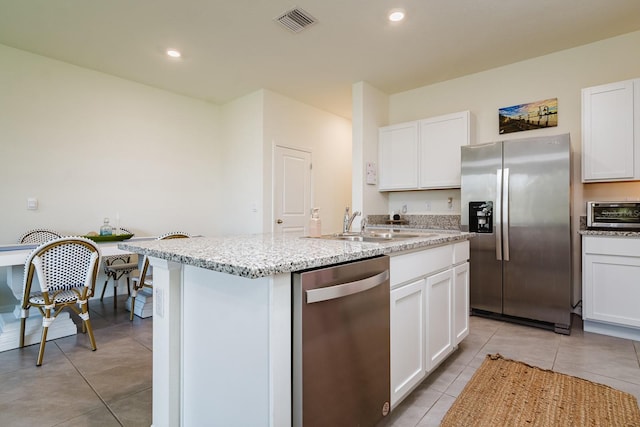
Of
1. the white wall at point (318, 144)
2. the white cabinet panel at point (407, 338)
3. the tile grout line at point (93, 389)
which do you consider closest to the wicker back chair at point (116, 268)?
the tile grout line at point (93, 389)

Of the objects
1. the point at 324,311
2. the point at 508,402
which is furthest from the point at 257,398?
the point at 508,402

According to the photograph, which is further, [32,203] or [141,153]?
[141,153]

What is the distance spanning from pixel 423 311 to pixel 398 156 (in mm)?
2802

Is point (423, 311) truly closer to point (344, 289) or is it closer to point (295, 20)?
point (344, 289)

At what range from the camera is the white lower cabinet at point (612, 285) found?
8.48ft

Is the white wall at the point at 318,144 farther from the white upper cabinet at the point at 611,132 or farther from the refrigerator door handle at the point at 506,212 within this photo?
the white upper cabinet at the point at 611,132

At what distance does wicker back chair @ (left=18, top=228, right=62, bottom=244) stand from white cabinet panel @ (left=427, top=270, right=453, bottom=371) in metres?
3.91

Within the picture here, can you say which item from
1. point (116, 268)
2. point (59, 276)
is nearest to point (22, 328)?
point (59, 276)

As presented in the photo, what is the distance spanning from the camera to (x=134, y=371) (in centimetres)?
214

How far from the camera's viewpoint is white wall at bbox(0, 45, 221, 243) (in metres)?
3.43

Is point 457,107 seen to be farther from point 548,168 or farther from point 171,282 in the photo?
point 171,282

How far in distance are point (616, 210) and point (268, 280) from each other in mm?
3245

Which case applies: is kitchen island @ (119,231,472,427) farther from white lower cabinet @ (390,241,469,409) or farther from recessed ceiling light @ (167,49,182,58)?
recessed ceiling light @ (167,49,182,58)

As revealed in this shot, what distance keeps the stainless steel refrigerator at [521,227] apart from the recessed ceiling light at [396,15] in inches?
56.4
